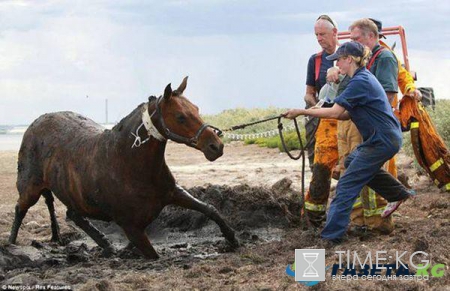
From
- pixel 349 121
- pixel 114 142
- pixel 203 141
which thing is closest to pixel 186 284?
pixel 203 141

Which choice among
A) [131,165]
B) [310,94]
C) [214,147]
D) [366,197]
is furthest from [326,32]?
[131,165]

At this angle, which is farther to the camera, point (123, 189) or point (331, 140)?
point (331, 140)

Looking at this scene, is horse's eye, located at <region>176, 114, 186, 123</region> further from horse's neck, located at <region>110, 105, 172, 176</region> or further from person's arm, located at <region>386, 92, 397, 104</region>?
person's arm, located at <region>386, 92, 397, 104</region>

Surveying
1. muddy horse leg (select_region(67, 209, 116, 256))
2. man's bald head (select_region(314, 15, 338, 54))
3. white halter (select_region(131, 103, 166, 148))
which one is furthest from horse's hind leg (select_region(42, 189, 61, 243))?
man's bald head (select_region(314, 15, 338, 54))

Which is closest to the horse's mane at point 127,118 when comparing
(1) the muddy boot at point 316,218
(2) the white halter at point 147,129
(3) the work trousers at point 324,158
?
(2) the white halter at point 147,129

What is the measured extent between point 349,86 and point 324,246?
1574 millimetres

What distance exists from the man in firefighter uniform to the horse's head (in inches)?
68.4

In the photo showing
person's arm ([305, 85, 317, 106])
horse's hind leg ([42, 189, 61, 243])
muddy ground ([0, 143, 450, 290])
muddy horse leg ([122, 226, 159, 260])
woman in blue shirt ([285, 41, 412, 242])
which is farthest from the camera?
horse's hind leg ([42, 189, 61, 243])

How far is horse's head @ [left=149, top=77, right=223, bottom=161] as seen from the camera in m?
8.02

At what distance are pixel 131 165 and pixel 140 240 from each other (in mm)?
775

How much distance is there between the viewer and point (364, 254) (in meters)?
7.48

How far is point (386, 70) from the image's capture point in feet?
29.4

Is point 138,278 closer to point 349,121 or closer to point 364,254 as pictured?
point 364,254

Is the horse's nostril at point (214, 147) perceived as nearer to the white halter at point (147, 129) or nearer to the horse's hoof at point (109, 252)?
the white halter at point (147, 129)
